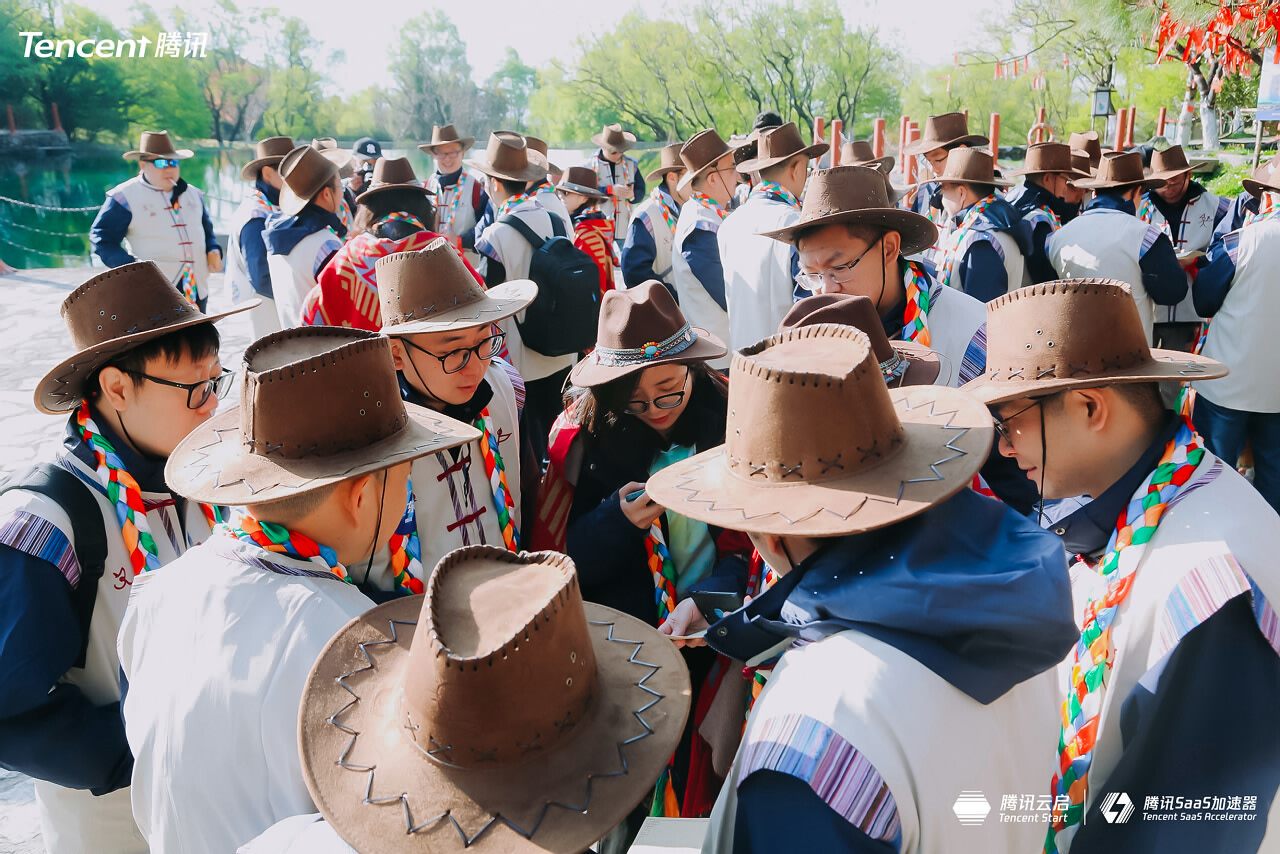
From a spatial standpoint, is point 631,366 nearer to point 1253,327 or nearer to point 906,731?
point 906,731

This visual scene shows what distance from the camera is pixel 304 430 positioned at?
A: 167 cm

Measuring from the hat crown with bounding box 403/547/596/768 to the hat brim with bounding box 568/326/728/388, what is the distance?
1475 millimetres

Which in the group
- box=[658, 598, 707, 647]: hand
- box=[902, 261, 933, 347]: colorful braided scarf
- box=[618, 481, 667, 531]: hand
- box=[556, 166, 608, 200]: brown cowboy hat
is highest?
box=[556, 166, 608, 200]: brown cowboy hat

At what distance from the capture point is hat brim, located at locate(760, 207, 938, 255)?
10.7ft

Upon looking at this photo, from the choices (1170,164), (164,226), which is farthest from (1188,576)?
(164,226)

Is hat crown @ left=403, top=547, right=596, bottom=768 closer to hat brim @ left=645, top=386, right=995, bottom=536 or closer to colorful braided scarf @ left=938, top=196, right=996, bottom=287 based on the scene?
hat brim @ left=645, top=386, right=995, bottom=536

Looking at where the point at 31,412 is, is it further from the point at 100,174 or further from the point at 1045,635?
→ the point at 100,174

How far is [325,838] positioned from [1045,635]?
1.06 m

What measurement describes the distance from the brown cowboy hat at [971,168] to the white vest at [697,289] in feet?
5.20

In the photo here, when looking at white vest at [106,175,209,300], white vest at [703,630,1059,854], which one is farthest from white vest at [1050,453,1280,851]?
white vest at [106,175,209,300]

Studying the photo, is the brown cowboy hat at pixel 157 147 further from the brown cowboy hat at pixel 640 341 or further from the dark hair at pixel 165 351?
the brown cowboy hat at pixel 640 341

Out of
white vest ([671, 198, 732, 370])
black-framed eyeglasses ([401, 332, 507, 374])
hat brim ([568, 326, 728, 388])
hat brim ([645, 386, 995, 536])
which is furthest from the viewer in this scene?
white vest ([671, 198, 732, 370])

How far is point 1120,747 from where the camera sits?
1733mm

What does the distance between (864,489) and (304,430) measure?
1047mm
